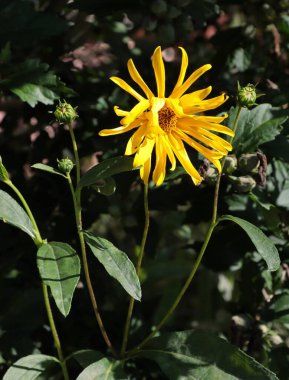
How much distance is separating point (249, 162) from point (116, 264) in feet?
1.04

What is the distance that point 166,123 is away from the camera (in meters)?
1.06

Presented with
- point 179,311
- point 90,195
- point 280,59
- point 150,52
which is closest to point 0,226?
point 90,195

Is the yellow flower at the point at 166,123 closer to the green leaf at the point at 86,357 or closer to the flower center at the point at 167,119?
the flower center at the point at 167,119

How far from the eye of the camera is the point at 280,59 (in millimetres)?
1721

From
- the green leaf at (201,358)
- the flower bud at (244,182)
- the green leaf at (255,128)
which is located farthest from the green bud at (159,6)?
the green leaf at (201,358)

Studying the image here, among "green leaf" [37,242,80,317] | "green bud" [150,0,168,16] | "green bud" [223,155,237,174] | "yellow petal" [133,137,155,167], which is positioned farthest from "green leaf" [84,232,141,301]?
"green bud" [150,0,168,16]

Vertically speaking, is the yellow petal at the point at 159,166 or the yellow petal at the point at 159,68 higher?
the yellow petal at the point at 159,68

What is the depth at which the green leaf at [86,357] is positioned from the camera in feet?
3.84

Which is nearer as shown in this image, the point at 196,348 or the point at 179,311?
the point at 196,348

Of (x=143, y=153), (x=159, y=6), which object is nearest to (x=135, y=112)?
(x=143, y=153)

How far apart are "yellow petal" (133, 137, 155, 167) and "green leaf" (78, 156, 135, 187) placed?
0.05 m

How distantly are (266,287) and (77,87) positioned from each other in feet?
1.97

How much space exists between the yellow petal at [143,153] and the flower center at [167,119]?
0.16 feet

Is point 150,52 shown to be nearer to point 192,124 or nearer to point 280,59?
point 280,59
